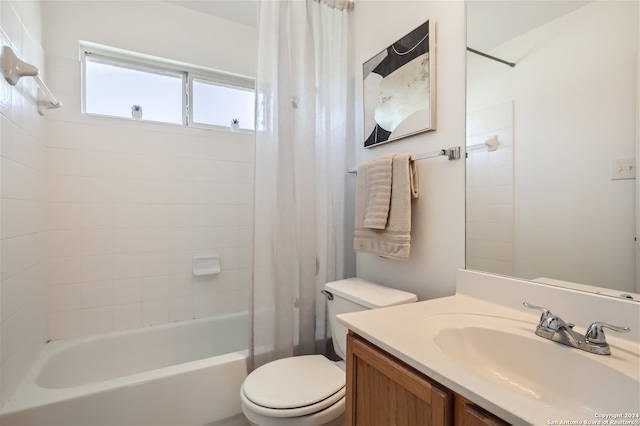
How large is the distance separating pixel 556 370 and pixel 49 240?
2.37 metres

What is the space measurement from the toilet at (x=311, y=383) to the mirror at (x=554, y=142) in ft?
1.57

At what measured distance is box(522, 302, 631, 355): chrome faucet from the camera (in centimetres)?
68

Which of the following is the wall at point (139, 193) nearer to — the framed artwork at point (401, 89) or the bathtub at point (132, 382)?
the bathtub at point (132, 382)

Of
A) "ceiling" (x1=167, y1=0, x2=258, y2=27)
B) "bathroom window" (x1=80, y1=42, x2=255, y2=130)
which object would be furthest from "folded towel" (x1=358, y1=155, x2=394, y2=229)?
"ceiling" (x1=167, y1=0, x2=258, y2=27)

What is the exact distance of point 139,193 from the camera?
6.40 ft

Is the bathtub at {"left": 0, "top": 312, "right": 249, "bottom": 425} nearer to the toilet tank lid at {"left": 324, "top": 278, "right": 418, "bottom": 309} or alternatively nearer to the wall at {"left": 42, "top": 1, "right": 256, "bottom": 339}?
the wall at {"left": 42, "top": 1, "right": 256, "bottom": 339}

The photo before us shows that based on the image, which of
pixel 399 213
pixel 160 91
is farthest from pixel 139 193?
pixel 399 213

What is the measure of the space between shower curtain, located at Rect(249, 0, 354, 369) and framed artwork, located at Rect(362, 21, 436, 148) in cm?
18

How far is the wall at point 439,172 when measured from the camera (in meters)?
1.19

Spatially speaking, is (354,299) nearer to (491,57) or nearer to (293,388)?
(293,388)

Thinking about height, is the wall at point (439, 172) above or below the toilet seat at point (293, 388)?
above

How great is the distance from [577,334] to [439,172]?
28.9 inches

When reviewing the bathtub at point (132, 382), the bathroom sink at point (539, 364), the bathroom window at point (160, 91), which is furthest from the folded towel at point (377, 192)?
the bathroom window at point (160, 91)

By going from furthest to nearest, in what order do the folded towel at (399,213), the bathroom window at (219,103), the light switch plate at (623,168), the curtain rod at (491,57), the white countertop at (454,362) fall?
1. the bathroom window at (219,103)
2. the folded towel at (399,213)
3. the curtain rod at (491,57)
4. the light switch plate at (623,168)
5. the white countertop at (454,362)
